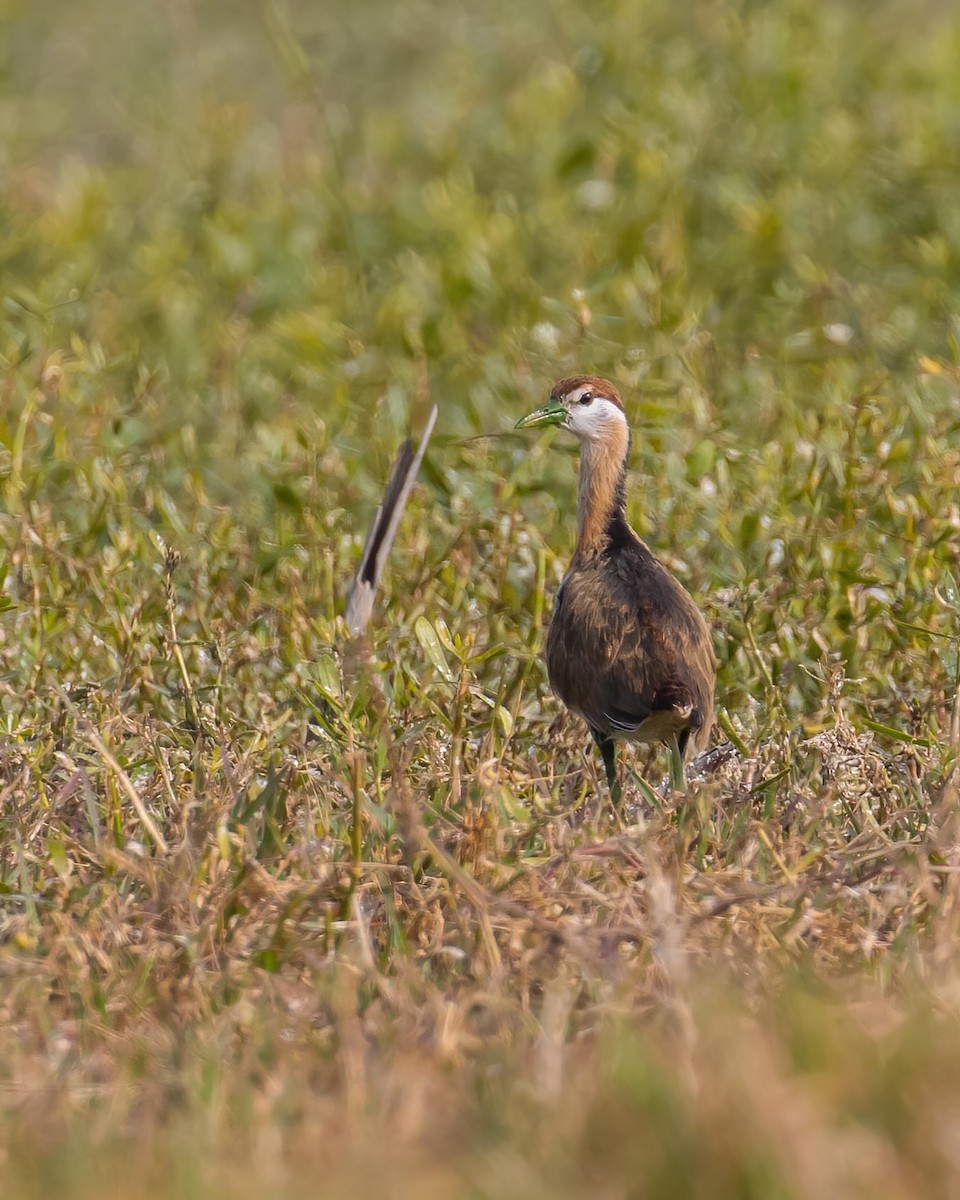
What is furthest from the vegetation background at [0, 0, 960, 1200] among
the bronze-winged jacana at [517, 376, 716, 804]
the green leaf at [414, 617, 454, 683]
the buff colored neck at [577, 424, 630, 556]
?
the buff colored neck at [577, 424, 630, 556]

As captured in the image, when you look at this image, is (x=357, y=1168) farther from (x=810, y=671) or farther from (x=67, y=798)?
(x=810, y=671)

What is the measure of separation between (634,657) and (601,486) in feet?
2.41

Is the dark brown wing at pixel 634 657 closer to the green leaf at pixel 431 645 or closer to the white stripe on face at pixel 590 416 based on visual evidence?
the green leaf at pixel 431 645

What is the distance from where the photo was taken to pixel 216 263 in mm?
8781

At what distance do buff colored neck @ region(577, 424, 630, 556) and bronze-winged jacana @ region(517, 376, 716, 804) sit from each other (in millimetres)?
53

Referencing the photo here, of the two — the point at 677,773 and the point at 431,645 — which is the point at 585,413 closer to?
the point at 431,645

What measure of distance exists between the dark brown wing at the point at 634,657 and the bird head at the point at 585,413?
21.4 inches

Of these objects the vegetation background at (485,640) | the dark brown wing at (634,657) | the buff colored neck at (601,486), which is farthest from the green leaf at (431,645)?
the buff colored neck at (601,486)

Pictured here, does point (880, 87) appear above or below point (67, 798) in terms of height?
below

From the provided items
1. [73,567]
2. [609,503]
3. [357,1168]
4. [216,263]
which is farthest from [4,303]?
[357,1168]

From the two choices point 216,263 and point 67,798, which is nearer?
point 67,798

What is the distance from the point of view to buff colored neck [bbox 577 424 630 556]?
5.13 m

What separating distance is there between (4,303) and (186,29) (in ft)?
13.4

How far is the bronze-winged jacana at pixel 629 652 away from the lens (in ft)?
14.9
